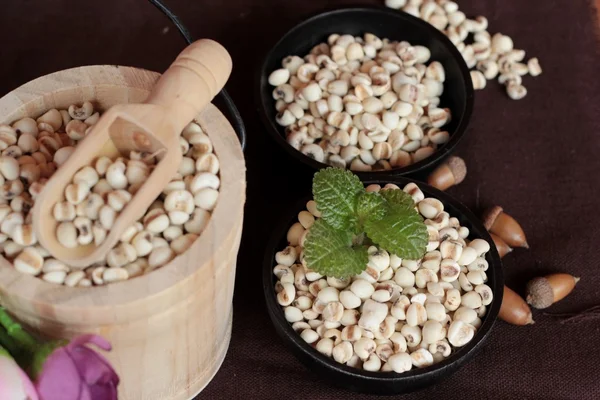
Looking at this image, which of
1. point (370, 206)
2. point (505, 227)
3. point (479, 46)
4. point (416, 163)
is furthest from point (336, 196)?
point (479, 46)

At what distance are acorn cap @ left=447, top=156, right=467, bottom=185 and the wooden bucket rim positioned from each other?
330mm

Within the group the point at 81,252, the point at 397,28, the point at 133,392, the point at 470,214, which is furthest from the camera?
the point at 397,28

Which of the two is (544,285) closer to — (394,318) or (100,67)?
(394,318)

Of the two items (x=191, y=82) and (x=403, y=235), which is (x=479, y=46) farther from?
(x=191, y=82)

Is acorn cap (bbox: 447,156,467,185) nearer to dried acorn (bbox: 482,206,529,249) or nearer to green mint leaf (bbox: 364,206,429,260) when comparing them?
dried acorn (bbox: 482,206,529,249)

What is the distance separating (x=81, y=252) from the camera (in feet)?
2.02

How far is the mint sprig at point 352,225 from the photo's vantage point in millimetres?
745

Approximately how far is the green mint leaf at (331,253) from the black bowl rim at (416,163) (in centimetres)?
9

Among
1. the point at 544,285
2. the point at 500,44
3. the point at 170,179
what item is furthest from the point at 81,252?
the point at 500,44

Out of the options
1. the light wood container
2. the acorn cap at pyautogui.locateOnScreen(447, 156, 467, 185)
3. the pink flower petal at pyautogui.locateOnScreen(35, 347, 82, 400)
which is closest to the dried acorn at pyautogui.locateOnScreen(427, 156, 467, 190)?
the acorn cap at pyautogui.locateOnScreen(447, 156, 467, 185)

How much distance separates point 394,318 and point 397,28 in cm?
40

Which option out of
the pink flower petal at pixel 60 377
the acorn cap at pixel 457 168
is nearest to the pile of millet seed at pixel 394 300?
the acorn cap at pixel 457 168

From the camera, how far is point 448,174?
0.91 meters

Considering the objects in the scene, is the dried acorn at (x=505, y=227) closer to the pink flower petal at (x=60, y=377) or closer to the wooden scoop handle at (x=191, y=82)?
the wooden scoop handle at (x=191, y=82)
